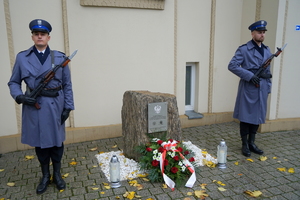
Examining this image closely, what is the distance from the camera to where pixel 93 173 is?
399 cm

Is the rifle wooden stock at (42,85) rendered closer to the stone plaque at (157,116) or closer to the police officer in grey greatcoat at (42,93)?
the police officer in grey greatcoat at (42,93)

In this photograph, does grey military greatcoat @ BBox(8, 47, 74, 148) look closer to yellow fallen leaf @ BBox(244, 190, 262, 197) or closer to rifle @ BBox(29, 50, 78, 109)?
rifle @ BBox(29, 50, 78, 109)

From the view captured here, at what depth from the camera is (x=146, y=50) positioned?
18.6ft

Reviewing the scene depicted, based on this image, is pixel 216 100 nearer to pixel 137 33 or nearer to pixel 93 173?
pixel 137 33

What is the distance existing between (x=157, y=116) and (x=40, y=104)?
1749 mm

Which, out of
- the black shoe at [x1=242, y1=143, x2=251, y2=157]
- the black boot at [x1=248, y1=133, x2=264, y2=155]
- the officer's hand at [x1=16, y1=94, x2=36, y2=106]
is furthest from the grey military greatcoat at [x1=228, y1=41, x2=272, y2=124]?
the officer's hand at [x1=16, y1=94, x2=36, y2=106]

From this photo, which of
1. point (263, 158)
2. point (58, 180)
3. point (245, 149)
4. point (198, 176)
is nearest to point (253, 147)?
point (245, 149)

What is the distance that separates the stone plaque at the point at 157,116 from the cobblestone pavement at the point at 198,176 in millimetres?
861

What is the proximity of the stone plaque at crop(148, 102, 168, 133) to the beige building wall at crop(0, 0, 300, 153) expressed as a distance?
→ 168 cm

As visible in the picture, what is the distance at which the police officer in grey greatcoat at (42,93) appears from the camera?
10.4 feet

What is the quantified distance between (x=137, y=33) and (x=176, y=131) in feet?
7.87

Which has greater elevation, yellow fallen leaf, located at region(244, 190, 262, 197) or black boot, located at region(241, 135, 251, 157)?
black boot, located at region(241, 135, 251, 157)

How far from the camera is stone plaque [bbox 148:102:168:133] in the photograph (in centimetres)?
408

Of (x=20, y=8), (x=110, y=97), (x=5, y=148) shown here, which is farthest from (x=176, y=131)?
(x=20, y=8)
